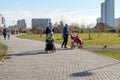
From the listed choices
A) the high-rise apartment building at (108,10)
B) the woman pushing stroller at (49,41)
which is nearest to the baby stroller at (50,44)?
the woman pushing stroller at (49,41)

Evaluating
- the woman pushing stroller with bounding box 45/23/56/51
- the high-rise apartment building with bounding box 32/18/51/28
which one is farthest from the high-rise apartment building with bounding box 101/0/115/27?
the woman pushing stroller with bounding box 45/23/56/51

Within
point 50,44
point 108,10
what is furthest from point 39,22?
point 50,44

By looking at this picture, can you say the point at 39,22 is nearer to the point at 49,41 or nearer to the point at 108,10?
the point at 108,10

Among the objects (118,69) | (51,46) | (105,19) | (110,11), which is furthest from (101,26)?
(118,69)

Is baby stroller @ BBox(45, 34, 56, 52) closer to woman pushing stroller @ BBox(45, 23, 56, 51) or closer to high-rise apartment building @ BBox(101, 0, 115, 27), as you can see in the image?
woman pushing stroller @ BBox(45, 23, 56, 51)

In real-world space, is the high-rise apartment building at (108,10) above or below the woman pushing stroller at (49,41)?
above

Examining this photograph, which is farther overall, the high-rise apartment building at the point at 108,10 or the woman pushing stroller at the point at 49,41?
the high-rise apartment building at the point at 108,10

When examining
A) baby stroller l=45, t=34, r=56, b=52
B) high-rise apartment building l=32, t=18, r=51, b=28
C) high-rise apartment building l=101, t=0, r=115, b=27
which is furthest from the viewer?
high-rise apartment building l=32, t=18, r=51, b=28

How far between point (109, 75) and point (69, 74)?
55.7 inches

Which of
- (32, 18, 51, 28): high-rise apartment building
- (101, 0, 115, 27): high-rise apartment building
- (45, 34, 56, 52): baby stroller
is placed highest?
(101, 0, 115, 27): high-rise apartment building

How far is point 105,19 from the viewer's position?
12781 centimetres

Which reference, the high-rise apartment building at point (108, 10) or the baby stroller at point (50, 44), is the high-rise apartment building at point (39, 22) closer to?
the high-rise apartment building at point (108, 10)

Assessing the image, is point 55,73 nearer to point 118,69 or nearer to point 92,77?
point 92,77

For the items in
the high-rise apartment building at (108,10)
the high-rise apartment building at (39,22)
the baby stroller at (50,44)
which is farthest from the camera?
the high-rise apartment building at (39,22)
